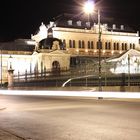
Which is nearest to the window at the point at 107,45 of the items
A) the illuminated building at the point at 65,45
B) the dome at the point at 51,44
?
the illuminated building at the point at 65,45

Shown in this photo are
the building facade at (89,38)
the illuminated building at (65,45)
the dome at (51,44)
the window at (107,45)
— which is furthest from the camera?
the window at (107,45)

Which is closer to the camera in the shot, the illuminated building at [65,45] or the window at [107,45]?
the illuminated building at [65,45]

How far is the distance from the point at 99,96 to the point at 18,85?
30.5 m

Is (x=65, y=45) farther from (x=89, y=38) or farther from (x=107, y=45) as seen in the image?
(x=107, y=45)

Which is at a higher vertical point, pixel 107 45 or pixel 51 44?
pixel 107 45

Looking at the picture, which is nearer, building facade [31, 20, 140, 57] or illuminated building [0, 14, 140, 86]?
illuminated building [0, 14, 140, 86]

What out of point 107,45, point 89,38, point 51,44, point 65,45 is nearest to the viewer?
point 51,44

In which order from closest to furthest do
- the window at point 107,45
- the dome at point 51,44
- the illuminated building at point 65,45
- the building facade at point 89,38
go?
the illuminated building at point 65,45
the dome at point 51,44
the building facade at point 89,38
the window at point 107,45

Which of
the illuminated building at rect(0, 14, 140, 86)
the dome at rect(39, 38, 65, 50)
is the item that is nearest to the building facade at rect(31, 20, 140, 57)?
the illuminated building at rect(0, 14, 140, 86)

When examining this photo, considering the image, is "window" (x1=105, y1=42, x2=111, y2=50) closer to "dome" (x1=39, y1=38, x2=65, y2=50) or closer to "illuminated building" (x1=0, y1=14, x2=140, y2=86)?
"illuminated building" (x1=0, y1=14, x2=140, y2=86)

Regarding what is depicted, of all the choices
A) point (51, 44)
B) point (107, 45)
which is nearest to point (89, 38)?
point (107, 45)

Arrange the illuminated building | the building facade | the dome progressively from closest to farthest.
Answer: the illuminated building
the dome
the building facade

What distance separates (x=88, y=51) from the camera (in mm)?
109938

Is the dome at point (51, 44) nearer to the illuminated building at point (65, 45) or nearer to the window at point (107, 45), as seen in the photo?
the illuminated building at point (65, 45)
